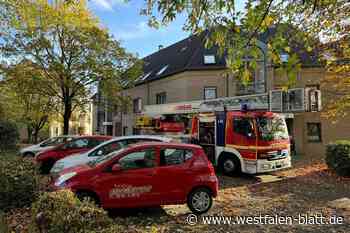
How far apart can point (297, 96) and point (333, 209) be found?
18.5 feet

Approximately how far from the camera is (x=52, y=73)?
19.7 meters

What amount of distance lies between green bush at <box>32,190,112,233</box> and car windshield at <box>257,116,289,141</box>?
8.88 meters

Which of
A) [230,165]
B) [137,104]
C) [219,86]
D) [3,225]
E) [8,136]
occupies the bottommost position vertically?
[3,225]

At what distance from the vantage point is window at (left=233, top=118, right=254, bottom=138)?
12.0 metres

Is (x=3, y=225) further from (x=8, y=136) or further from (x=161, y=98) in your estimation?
(x=161, y=98)

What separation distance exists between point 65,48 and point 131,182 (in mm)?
15245

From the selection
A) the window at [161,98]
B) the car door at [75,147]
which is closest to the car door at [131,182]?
the car door at [75,147]

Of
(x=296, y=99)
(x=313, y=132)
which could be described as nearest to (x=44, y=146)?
(x=296, y=99)

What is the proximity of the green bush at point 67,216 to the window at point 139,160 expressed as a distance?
2.29 metres

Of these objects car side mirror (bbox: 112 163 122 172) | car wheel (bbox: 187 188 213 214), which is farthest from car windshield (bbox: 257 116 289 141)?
car side mirror (bbox: 112 163 122 172)

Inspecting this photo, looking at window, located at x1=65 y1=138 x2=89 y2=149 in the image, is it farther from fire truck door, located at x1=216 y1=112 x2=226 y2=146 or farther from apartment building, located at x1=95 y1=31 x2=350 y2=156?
fire truck door, located at x1=216 y1=112 x2=226 y2=146

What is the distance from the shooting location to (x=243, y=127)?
480 inches

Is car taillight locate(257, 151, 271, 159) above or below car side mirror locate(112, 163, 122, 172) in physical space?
below

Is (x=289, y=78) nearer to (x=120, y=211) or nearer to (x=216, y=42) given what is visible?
(x=216, y=42)
